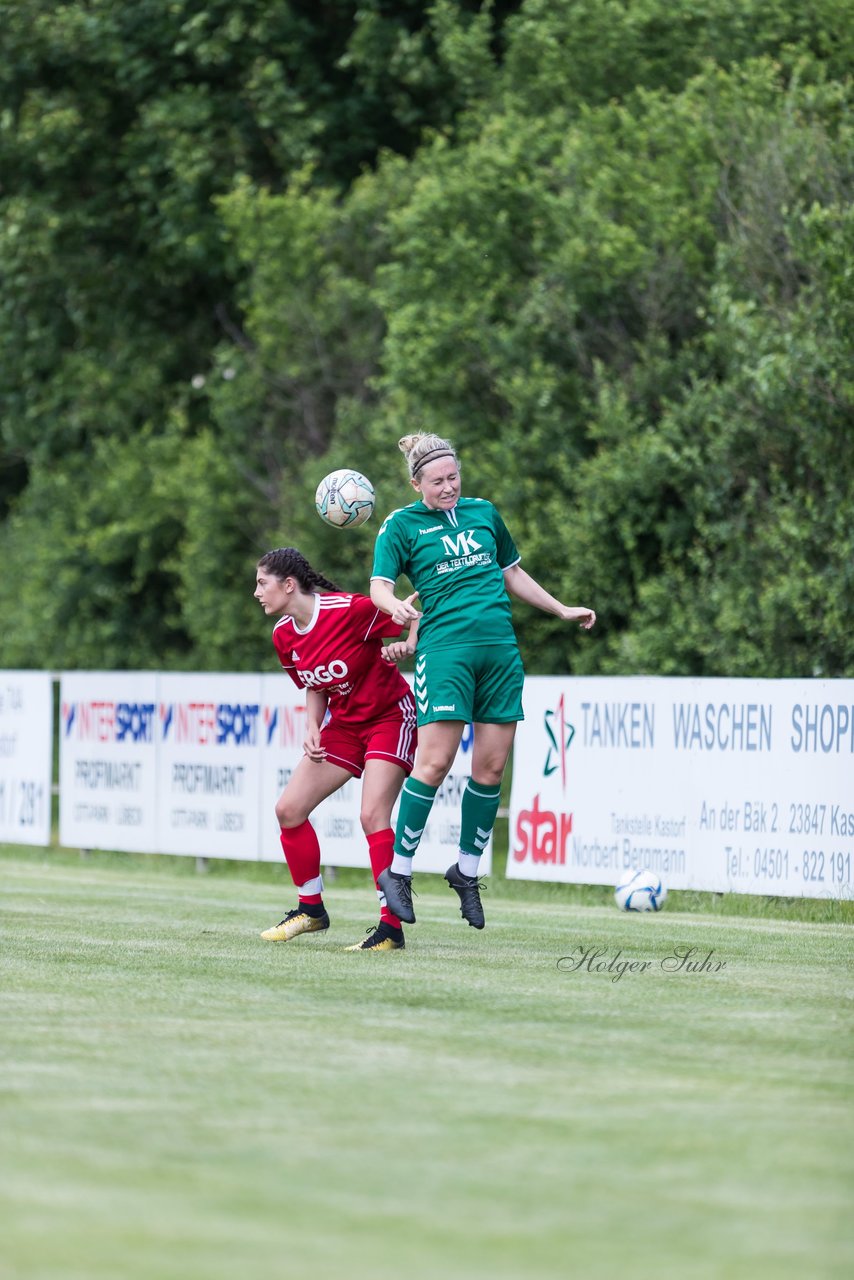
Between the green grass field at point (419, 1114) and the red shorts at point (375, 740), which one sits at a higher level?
the red shorts at point (375, 740)

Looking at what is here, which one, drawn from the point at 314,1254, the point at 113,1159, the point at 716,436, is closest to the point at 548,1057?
the point at 113,1159

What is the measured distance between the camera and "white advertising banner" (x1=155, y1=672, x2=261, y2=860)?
1667cm

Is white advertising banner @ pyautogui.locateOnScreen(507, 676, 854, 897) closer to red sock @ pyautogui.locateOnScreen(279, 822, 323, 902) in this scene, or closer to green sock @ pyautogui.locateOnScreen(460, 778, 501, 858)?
green sock @ pyautogui.locateOnScreen(460, 778, 501, 858)

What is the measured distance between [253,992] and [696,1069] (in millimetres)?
2105

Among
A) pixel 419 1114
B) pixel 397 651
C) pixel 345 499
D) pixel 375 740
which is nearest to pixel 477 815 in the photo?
pixel 375 740

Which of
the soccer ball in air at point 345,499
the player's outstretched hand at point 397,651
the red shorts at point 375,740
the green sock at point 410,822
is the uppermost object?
the soccer ball in air at point 345,499

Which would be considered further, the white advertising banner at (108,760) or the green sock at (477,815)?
the white advertising banner at (108,760)

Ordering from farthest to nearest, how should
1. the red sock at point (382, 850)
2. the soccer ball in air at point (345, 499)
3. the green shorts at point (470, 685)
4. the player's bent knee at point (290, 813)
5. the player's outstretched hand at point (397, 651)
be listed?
the soccer ball in air at point (345, 499)
the player's bent knee at point (290, 813)
the red sock at point (382, 850)
the green shorts at point (470, 685)
the player's outstretched hand at point (397, 651)

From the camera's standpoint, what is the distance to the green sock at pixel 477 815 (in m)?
9.02

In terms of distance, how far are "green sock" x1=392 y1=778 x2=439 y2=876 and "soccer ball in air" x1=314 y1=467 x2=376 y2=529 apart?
64.4 inches

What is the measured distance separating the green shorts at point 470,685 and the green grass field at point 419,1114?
3.23ft

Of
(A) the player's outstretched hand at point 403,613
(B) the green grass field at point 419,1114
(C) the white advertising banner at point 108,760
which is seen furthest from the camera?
(C) the white advertising banner at point 108,760

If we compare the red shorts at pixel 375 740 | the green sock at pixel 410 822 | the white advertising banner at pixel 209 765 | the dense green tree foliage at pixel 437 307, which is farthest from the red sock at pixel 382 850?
the dense green tree foliage at pixel 437 307

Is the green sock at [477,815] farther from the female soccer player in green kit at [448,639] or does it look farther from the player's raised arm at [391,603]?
the player's raised arm at [391,603]
